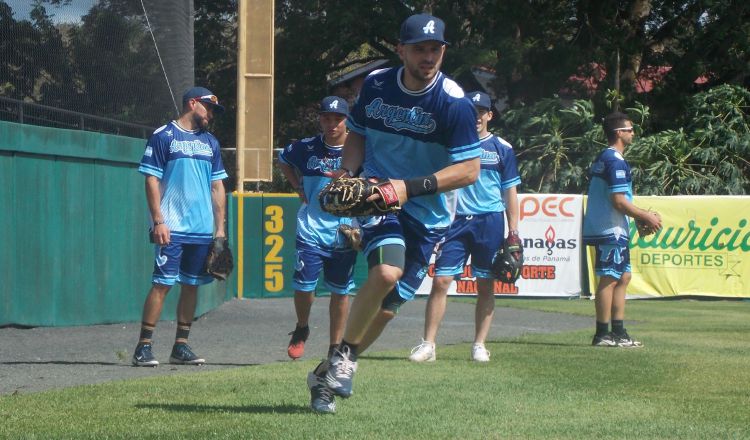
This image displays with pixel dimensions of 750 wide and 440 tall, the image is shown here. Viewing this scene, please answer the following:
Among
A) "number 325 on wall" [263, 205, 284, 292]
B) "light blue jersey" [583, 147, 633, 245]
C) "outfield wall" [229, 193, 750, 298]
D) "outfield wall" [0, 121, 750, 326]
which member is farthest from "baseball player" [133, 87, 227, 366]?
"outfield wall" [229, 193, 750, 298]

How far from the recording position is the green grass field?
5.36 metres

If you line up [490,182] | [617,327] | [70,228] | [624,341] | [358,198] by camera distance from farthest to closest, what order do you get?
[70,228], [617,327], [624,341], [490,182], [358,198]

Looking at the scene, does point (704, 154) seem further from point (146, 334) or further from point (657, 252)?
point (146, 334)

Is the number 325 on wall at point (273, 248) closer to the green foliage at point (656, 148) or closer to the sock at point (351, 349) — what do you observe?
the green foliage at point (656, 148)

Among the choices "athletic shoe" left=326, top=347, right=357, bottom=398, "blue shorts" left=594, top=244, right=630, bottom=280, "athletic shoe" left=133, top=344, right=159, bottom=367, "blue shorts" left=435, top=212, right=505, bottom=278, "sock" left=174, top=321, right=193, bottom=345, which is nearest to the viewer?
"athletic shoe" left=326, top=347, right=357, bottom=398

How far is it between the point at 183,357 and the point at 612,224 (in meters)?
4.01

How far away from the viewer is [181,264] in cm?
902

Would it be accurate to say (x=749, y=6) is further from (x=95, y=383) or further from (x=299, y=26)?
(x=95, y=383)

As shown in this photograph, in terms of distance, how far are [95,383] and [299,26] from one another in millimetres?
29792

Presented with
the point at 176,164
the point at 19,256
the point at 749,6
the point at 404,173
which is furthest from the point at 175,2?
Answer: the point at 749,6

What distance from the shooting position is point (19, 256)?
11.0 m

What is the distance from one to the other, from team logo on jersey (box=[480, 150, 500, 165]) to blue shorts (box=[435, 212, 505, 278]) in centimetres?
41

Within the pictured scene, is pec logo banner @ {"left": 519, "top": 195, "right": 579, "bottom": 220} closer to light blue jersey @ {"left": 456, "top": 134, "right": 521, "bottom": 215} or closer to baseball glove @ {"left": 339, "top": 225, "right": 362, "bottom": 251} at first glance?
light blue jersey @ {"left": 456, "top": 134, "right": 521, "bottom": 215}

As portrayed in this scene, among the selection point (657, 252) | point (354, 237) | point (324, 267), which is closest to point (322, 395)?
point (354, 237)
